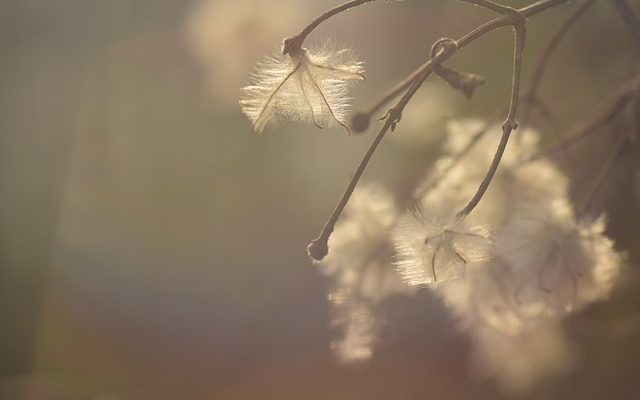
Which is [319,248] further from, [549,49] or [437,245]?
[549,49]

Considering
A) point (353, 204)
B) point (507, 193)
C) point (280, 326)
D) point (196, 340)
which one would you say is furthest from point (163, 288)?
point (507, 193)

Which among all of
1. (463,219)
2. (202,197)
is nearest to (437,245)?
(463,219)

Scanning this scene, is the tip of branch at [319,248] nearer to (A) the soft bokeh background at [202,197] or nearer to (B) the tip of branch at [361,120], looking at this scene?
(B) the tip of branch at [361,120]

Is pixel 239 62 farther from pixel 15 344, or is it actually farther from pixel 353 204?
pixel 15 344

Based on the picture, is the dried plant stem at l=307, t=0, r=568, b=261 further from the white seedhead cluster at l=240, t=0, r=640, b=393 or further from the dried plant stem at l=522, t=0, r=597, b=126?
the dried plant stem at l=522, t=0, r=597, b=126

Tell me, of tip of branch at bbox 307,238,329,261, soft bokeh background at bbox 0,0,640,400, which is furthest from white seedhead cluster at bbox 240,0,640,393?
soft bokeh background at bbox 0,0,640,400
